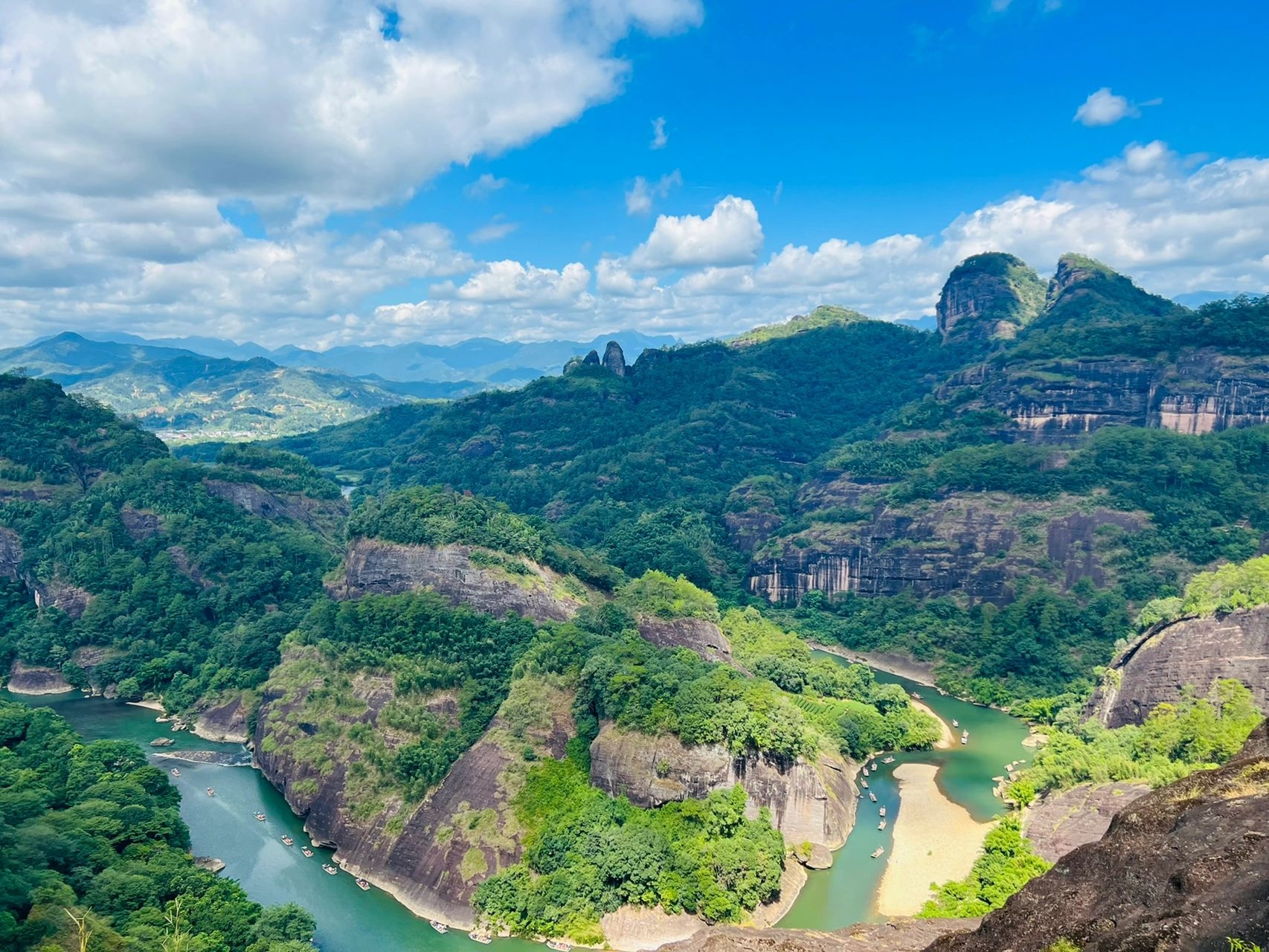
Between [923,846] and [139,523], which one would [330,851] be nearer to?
[923,846]

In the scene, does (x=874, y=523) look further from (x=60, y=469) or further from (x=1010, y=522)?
(x=60, y=469)

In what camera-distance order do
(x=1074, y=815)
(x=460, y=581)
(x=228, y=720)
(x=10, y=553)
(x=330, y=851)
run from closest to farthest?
(x=1074, y=815), (x=330, y=851), (x=460, y=581), (x=228, y=720), (x=10, y=553)

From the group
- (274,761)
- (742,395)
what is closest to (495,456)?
(742,395)

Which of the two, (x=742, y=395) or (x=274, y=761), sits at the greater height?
(x=742, y=395)

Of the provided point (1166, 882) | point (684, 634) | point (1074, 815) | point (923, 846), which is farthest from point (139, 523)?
point (1166, 882)

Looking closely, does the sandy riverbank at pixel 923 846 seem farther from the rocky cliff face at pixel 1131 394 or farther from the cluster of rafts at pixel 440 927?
the rocky cliff face at pixel 1131 394

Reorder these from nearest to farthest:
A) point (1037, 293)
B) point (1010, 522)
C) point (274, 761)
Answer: point (274, 761)
point (1010, 522)
point (1037, 293)

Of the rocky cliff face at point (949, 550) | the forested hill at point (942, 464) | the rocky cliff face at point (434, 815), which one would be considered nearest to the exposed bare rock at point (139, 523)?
the rocky cliff face at point (434, 815)
